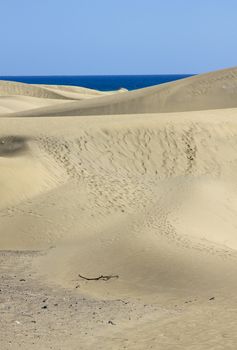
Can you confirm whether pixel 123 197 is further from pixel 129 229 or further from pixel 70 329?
pixel 70 329

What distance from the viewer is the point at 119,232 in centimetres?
1423

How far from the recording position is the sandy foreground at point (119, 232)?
8.96 meters

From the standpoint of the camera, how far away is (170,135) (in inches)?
850

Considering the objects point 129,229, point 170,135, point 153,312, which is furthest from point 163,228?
point 170,135

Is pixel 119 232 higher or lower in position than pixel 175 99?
lower

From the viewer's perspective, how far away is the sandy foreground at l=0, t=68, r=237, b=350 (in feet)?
29.4

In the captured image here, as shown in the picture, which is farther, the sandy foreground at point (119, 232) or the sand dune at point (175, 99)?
the sand dune at point (175, 99)

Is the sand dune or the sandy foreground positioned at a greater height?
the sand dune

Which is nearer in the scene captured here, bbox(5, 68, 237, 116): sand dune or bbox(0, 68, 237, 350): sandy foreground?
bbox(0, 68, 237, 350): sandy foreground

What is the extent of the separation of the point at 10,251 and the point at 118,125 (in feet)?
28.6

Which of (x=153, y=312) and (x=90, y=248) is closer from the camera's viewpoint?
(x=153, y=312)

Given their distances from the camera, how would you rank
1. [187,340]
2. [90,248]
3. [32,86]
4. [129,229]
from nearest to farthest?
[187,340], [90,248], [129,229], [32,86]

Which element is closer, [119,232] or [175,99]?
[119,232]

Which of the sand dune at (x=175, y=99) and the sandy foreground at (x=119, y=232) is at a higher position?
the sand dune at (x=175, y=99)
